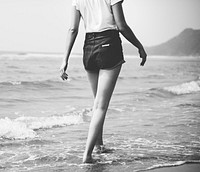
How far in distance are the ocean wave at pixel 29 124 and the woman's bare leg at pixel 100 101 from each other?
120cm

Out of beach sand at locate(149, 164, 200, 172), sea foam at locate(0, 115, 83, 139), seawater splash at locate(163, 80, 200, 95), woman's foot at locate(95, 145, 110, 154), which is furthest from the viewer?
seawater splash at locate(163, 80, 200, 95)

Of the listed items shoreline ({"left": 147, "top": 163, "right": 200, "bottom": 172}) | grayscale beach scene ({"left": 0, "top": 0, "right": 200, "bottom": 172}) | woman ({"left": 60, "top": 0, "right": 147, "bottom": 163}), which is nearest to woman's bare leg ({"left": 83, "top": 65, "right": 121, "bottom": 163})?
woman ({"left": 60, "top": 0, "right": 147, "bottom": 163})

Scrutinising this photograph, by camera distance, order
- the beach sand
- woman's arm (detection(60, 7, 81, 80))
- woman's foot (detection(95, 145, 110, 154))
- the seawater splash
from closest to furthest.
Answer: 1. the beach sand
2. woman's arm (detection(60, 7, 81, 80))
3. woman's foot (detection(95, 145, 110, 154))
4. the seawater splash

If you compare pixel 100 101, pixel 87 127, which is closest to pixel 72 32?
pixel 100 101

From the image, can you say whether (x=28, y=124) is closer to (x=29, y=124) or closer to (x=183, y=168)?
(x=29, y=124)

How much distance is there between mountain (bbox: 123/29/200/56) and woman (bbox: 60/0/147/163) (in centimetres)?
1254

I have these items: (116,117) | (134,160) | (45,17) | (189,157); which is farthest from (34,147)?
(45,17)

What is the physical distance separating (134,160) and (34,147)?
853 millimetres

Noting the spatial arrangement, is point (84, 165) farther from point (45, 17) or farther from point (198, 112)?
point (45, 17)

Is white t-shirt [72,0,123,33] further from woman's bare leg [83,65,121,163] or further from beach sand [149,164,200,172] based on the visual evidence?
beach sand [149,164,200,172]

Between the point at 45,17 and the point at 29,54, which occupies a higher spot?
the point at 45,17

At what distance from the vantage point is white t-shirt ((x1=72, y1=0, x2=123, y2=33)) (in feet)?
A: 6.81

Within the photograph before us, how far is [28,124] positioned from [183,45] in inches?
594

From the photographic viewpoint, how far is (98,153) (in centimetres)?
241
